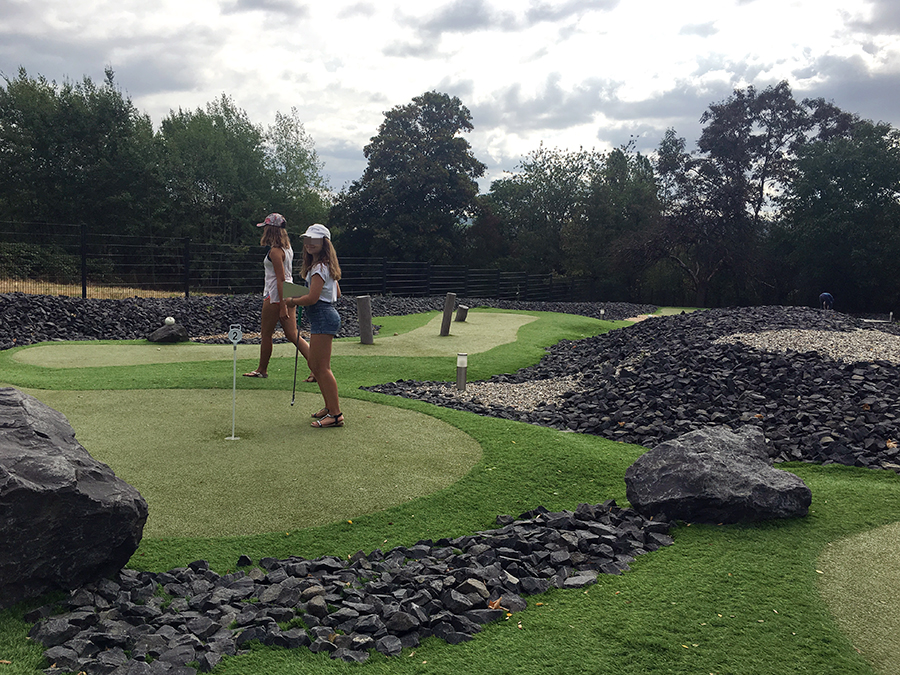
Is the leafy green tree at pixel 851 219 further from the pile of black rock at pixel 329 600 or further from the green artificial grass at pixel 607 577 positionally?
the pile of black rock at pixel 329 600

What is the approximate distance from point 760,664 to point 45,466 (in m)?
3.28

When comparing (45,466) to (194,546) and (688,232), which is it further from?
(688,232)

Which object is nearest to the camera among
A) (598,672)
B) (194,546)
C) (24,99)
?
(598,672)

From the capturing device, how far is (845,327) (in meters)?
11.3

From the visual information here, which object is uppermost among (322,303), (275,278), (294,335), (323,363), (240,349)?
(275,278)

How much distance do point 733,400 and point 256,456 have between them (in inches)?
210

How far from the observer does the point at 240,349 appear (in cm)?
1176

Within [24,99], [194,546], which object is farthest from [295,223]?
[194,546]

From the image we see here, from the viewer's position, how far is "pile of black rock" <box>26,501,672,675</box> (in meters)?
2.69

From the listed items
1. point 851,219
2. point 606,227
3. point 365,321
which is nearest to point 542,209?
point 606,227

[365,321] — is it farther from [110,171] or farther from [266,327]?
[110,171]

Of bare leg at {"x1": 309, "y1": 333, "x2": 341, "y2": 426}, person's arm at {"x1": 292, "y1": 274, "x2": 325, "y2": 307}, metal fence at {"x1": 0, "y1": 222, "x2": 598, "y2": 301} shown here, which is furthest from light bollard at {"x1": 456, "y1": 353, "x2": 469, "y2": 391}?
metal fence at {"x1": 0, "y1": 222, "x2": 598, "y2": 301}

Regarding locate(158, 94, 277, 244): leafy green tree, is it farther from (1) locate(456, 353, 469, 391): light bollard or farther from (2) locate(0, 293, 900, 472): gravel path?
(1) locate(456, 353, 469, 391): light bollard

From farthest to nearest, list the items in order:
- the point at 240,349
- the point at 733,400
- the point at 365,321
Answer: the point at 365,321, the point at 240,349, the point at 733,400
